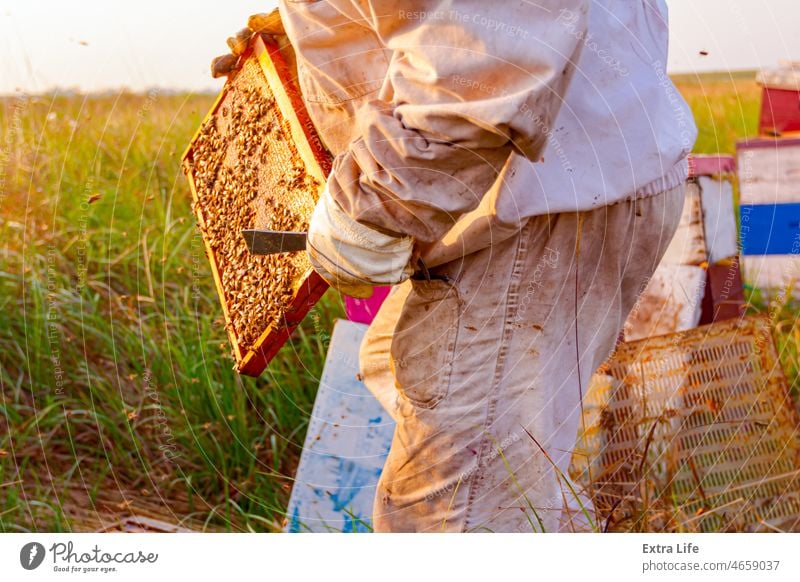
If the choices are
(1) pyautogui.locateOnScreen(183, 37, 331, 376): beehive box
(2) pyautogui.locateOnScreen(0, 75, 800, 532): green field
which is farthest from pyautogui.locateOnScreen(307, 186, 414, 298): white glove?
(2) pyautogui.locateOnScreen(0, 75, 800, 532): green field

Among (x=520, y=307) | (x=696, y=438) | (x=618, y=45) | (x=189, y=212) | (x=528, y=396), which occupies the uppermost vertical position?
(x=618, y=45)

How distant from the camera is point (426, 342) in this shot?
189 centimetres

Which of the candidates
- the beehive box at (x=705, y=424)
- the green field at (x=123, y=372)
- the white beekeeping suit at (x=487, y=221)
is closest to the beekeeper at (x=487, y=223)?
the white beekeeping suit at (x=487, y=221)

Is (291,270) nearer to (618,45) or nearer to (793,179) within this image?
(618,45)

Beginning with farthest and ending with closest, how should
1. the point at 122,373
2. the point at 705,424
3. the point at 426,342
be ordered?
1. the point at 122,373
2. the point at 705,424
3. the point at 426,342

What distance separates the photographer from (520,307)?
1856mm

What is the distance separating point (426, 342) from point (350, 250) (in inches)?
12.2

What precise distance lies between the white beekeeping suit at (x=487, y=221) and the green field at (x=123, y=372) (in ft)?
2.98

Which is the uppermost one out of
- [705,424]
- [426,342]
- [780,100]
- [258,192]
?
[258,192]

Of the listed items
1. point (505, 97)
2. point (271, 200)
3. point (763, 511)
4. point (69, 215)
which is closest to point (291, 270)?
point (271, 200)

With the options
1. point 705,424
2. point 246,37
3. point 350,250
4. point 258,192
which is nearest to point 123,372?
point 258,192

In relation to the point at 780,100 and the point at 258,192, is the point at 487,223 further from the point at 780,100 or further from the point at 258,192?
the point at 780,100

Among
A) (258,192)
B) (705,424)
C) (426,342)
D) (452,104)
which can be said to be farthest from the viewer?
(705,424)

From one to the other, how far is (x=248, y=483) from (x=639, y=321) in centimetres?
137
